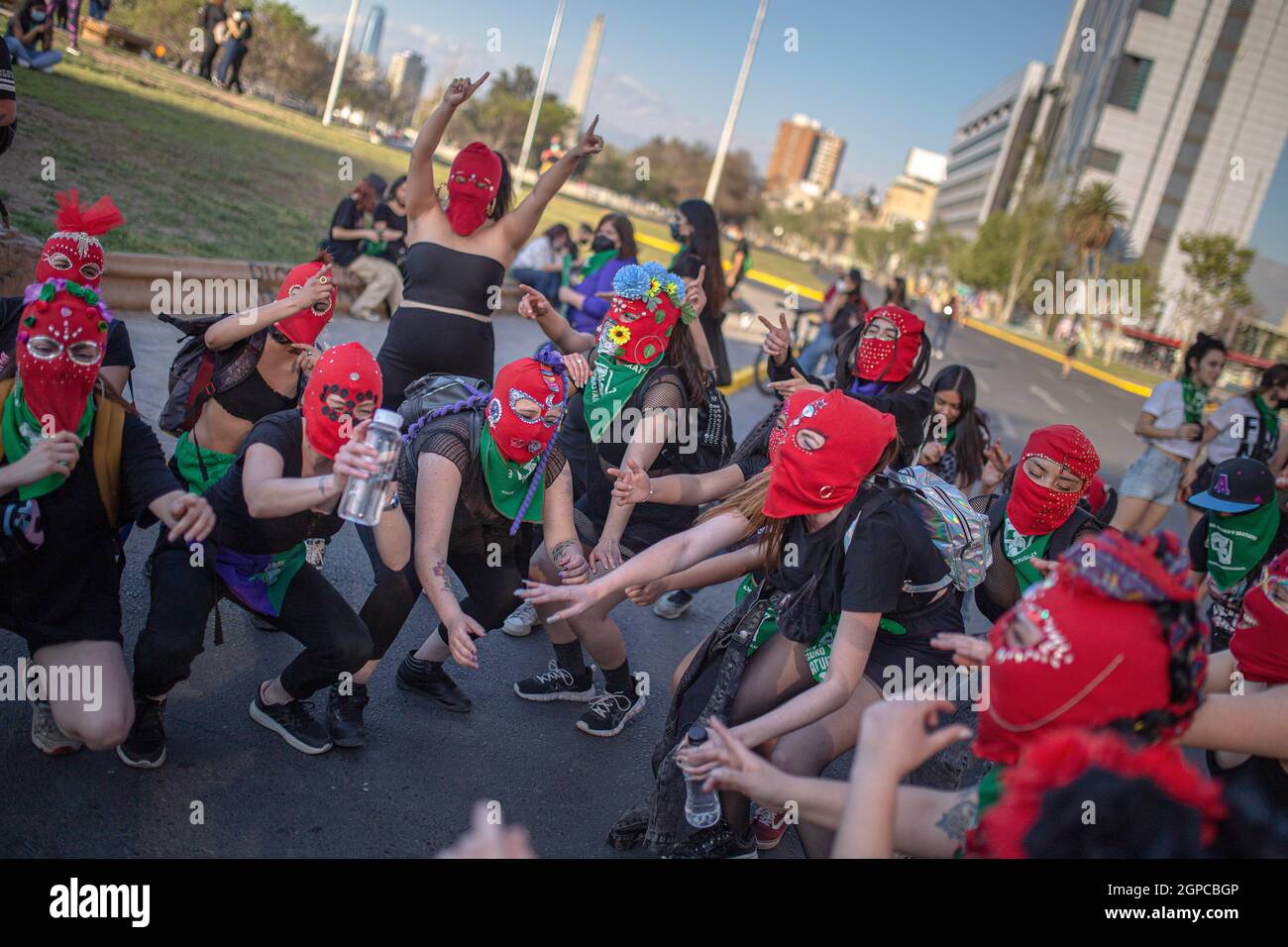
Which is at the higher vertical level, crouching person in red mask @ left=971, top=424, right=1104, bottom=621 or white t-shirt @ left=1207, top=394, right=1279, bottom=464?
white t-shirt @ left=1207, top=394, right=1279, bottom=464

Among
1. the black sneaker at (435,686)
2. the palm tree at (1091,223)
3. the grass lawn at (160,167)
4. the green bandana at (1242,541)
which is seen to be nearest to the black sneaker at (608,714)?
the black sneaker at (435,686)

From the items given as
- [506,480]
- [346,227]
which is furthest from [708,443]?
[346,227]

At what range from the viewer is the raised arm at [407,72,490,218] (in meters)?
4.55

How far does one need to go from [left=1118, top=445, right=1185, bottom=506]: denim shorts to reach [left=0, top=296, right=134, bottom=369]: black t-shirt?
7214 mm

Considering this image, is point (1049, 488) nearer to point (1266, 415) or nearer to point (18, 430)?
point (18, 430)

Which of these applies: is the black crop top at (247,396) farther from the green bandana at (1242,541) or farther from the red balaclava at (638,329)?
the green bandana at (1242,541)

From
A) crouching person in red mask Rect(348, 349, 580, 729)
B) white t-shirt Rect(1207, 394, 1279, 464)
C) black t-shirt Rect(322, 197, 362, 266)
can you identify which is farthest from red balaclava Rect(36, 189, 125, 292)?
white t-shirt Rect(1207, 394, 1279, 464)

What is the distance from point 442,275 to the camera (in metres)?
4.75

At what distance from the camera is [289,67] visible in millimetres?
54688

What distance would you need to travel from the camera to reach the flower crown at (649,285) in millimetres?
4461

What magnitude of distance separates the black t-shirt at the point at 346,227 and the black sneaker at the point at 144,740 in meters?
8.05

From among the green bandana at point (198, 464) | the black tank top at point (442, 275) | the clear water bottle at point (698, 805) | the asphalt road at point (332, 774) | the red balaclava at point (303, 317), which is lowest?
the asphalt road at point (332, 774)

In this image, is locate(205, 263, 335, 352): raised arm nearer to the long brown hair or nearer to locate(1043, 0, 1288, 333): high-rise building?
the long brown hair
